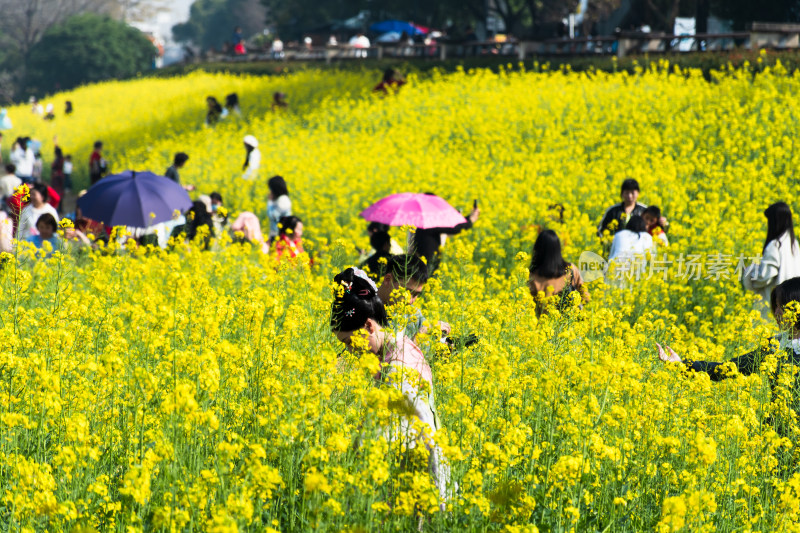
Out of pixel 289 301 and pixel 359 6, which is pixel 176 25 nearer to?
pixel 359 6

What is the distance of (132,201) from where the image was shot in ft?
31.7

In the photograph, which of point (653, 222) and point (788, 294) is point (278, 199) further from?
point (788, 294)

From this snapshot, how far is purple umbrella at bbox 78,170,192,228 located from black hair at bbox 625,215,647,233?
5.06 m

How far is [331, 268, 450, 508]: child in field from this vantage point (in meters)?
3.40

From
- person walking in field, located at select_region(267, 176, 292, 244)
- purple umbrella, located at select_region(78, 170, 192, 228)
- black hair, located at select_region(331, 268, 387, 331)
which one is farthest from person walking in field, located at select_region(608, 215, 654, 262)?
purple umbrella, located at select_region(78, 170, 192, 228)

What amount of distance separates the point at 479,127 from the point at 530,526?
16161 millimetres

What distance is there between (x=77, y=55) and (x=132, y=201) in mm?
55552

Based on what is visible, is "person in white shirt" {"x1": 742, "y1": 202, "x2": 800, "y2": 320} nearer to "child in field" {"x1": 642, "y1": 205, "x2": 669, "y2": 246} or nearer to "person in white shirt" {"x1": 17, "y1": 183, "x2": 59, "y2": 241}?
"child in field" {"x1": 642, "y1": 205, "x2": 669, "y2": 246}

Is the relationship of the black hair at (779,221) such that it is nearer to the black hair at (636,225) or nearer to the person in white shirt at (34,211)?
the black hair at (636,225)

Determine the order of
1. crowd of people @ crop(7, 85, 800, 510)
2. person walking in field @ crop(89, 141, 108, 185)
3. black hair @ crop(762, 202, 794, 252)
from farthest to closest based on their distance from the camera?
1. person walking in field @ crop(89, 141, 108, 185)
2. black hair @ crop(762, 202, 794, 252)
3. crowd of people @ crop(7, 85, 800, 510)

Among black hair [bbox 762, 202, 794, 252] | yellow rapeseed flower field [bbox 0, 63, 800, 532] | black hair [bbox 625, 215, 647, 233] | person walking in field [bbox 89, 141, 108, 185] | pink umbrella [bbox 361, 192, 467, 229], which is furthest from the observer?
person walking in field [bbox 89, 141, 108, 185]

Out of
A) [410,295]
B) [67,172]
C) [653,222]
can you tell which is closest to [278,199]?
[653,222]

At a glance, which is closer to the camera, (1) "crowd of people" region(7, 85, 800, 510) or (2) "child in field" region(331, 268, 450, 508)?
(2) "child in field" region(331, 268, 450, 508)

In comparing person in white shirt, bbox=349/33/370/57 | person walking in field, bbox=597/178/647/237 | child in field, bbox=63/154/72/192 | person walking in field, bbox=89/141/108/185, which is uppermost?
person in white shirt, bbox=349/33/370/57
